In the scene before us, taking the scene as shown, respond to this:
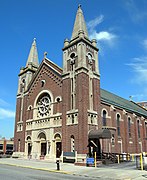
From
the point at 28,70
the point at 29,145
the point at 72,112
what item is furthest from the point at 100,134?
the point at 28,70

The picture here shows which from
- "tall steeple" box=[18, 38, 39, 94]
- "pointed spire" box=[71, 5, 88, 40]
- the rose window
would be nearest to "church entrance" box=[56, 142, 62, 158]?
the rose window

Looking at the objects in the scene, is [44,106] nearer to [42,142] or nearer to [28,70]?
[42,142]

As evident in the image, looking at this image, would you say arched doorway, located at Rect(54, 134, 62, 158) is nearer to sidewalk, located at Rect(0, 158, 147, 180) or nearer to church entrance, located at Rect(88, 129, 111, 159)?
church entrance, located at Rect(88, 129, 111, 159)

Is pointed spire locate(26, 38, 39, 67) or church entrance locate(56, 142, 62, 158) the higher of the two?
pointed spire locate(26, 38, 39, 67)

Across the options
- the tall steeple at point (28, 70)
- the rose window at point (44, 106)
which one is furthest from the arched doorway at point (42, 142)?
the tall steeple at point (28, 70)

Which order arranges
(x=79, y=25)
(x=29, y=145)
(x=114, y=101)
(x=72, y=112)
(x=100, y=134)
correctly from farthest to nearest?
(x=114, y=101)
(x=29, y=145)
(x=79, y=25)
(x=72, y=112)
(x=100, y=134)

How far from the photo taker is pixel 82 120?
2602cm

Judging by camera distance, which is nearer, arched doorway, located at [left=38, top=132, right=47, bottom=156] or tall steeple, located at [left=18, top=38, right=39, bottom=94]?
arched doorway, located at [left=38, top=132, right=47, bottom=156]

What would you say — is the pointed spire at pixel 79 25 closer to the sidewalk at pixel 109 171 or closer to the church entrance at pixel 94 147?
the church entrance at pixel 94 147

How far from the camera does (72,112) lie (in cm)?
2762

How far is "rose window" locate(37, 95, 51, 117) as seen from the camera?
108 ft

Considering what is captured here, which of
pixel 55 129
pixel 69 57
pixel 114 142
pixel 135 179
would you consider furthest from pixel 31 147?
pixel 135 179

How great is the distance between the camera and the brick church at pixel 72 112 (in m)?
27.0

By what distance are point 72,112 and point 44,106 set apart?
→ 24.8 feet
